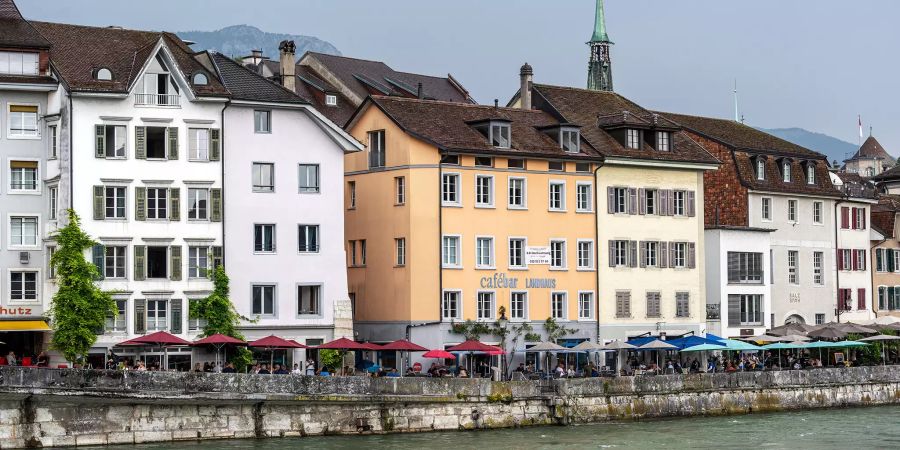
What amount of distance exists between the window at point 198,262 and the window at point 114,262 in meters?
2.70

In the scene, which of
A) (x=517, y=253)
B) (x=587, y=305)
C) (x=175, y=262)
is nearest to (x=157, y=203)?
(x=175, y=262)

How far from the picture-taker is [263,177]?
6875 centimetres

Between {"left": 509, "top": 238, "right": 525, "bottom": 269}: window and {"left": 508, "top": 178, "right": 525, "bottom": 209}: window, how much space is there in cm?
155

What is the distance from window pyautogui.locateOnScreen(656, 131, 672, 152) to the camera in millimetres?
81688

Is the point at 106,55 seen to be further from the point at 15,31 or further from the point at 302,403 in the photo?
the point at 302,403

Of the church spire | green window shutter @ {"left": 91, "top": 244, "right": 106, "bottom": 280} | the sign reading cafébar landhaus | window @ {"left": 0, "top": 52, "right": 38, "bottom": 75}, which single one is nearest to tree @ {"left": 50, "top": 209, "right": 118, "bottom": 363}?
green window shutter @ {"left": 91, "top": 244, "right": 106, "bottom": 280}

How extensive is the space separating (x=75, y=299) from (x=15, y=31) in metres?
11.1

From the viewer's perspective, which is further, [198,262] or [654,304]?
[654,304]

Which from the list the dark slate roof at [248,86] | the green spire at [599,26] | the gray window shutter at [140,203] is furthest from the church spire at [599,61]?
the gray window shutter at [140,203]

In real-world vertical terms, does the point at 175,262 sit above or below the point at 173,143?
below

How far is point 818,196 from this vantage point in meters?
A: 90.8

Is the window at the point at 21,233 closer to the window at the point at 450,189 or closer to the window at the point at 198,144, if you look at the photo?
the window at the point at 198,144

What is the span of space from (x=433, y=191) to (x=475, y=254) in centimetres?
354

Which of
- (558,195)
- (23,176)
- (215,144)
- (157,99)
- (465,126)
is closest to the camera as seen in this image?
(23,176)
